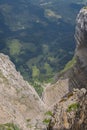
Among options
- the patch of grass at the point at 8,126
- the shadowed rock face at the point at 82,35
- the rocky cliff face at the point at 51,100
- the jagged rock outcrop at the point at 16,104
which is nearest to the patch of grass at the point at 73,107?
A: the rocky cliff face at the point at 51,100

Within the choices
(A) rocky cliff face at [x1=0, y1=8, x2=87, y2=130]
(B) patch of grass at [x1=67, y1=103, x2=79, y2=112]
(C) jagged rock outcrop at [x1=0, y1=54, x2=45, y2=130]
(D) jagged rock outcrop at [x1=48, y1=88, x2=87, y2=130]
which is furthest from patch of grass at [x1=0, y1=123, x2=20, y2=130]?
(B) patch of grass at [x1=67, y1=103, x2=79, y2=112]

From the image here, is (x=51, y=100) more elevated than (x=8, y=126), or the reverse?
(x=8, y=126)

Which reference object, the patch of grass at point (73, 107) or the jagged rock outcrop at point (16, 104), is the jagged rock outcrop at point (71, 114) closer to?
the patch of grass at point (73, 107)

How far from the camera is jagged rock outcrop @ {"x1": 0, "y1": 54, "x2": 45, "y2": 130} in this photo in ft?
295

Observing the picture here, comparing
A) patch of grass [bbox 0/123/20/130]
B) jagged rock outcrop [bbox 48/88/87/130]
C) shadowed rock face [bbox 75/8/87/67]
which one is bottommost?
patch of grass [bbox 0/123/20/130]

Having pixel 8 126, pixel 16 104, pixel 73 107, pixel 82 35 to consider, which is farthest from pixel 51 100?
pixel 73 107

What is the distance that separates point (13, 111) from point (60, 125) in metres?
43.7

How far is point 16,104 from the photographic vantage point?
353 ft

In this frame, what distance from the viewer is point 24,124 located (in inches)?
3531

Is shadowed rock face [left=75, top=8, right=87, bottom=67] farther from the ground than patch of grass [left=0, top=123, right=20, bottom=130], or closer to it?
farther from the ground

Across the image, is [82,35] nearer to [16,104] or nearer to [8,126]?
[16,104]

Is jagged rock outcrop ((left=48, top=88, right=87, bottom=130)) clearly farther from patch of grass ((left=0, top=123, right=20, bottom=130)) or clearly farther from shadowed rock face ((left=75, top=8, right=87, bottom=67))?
shadowed rock face ((left=75, top=8, right=87, bottom=67))

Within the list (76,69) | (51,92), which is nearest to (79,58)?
(76,69)

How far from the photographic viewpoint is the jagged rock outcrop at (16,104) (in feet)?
295
